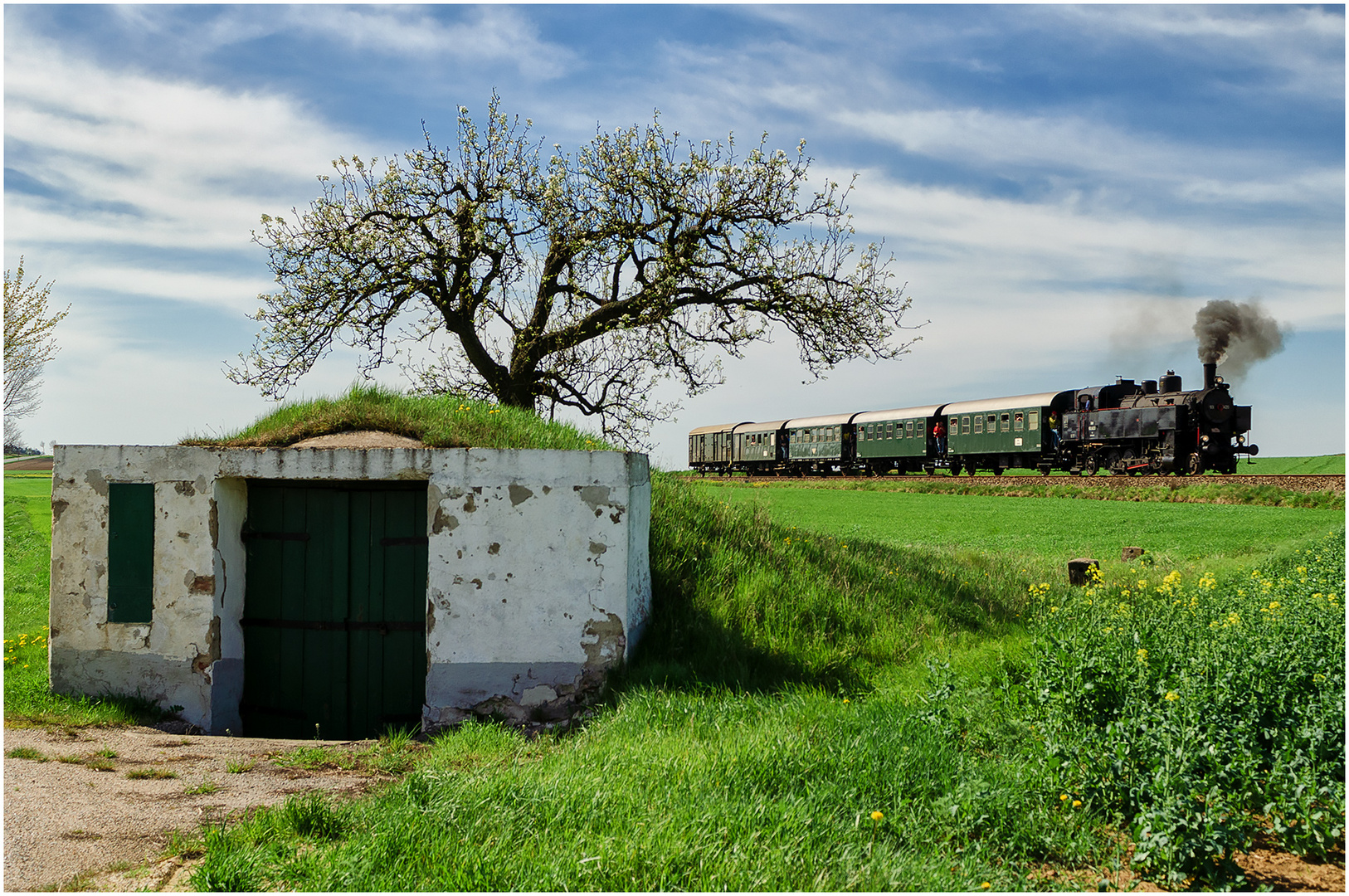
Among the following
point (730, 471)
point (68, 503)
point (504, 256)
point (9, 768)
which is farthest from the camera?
point (730, 471)

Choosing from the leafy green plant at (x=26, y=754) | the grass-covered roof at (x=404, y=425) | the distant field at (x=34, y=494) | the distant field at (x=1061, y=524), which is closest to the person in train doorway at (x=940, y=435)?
the distant field at (x=1061, y=524)

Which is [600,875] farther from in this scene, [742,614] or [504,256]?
[504,256]

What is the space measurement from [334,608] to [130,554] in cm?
163

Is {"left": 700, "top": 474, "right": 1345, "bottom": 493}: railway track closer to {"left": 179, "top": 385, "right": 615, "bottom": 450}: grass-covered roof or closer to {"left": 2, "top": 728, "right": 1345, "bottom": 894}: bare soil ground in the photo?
{"left": 179, "top": 385, "right": 615, "bottom": 450}: grass-covered roof

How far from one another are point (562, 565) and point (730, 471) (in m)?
40.8

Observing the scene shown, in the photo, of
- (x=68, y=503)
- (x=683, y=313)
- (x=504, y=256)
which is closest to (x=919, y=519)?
(x=683, y=313)

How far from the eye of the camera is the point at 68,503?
6.92 metres

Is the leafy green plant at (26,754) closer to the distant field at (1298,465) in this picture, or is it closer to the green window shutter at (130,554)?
the green window shutter at (130,554)

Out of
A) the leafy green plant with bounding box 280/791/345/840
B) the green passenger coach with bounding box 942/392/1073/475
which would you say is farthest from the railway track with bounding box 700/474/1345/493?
the leafy green plant with bounding box 280/791/345/840

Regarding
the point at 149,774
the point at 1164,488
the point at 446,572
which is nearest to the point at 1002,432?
the point at 1164,488

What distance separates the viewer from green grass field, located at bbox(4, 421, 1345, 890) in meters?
3.59

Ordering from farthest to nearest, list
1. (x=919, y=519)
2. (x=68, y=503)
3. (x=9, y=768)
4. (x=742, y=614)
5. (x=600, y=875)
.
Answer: (x=919, y=519) → (x=742, y=614) → (x=68, y=503) → (x=9, y=768) → (x=600, y=875)

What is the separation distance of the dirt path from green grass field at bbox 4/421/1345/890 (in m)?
0.32

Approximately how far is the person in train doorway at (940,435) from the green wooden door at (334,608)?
30927 mm
